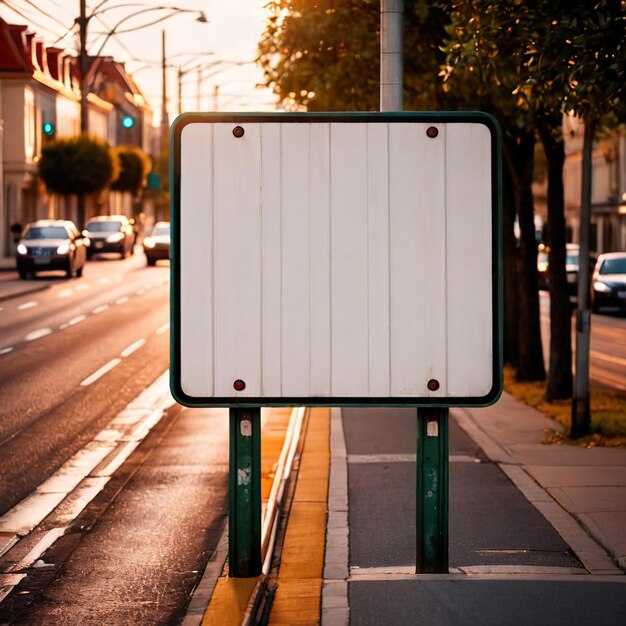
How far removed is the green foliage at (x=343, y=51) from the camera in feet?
57.7

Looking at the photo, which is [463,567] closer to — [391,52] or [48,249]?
[391,52]

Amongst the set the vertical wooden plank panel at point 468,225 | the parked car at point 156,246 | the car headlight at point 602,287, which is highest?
the vertical wooden plank panel at point 468,225

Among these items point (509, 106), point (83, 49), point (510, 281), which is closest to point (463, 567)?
point (509, 106)

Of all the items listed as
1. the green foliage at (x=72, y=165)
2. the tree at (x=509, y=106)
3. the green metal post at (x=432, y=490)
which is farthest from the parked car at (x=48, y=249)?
the green metal post at (x=432, y=490)

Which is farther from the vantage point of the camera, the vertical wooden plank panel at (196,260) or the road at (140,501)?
the road at (140,501)

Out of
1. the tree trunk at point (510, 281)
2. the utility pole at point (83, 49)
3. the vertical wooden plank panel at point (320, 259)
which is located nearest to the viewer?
the vertical wooden plank panel at point (320, 259)

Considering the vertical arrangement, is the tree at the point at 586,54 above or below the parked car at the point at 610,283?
above

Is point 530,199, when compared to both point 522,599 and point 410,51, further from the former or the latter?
point 522,599

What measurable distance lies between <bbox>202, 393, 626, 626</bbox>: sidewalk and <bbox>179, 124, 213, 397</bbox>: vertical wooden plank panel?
45.1 inches

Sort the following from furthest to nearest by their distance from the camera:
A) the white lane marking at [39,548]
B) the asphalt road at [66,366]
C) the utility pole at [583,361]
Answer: the utility pole at [583,361], the asphalt road at [66,366], the white lane marking at [39,548]

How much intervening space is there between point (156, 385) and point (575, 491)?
889 cm

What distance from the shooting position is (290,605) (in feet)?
21.8

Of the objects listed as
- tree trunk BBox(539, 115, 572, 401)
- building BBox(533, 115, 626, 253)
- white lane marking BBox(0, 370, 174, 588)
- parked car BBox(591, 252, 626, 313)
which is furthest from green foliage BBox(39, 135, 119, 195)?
white lane marking BBox(0, 370, 174, 588)

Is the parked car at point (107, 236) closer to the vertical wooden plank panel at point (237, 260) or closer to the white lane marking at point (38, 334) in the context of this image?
the white lane marking at point (38, 334)
